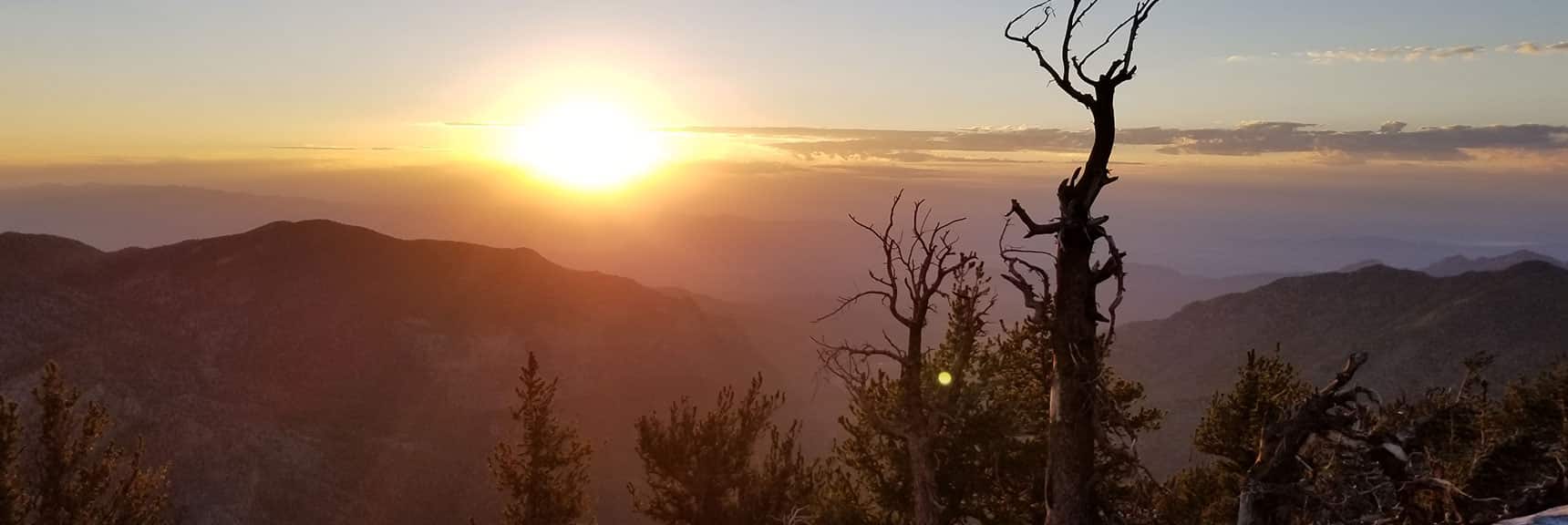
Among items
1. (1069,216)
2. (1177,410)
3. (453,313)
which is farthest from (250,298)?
(1177,410)

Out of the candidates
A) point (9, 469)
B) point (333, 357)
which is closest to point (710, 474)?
point (9, 469)

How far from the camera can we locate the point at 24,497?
75.0ft

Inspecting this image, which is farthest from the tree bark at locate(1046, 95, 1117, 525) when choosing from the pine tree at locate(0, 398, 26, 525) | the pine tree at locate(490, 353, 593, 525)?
the pine tree at locate(0, 398, 26, 525)

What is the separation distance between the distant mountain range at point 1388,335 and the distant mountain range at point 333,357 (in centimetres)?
8433

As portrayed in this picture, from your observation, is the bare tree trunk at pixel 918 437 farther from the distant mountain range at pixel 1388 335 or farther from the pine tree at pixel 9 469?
the distant mountain range at pixel 1388 335

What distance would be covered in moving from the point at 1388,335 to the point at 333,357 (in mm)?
176976

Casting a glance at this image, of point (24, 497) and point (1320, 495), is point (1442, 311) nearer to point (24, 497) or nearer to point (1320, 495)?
point (1320, 495)

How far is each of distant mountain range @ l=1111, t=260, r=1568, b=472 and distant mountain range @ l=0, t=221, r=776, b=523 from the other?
84325 millimetres

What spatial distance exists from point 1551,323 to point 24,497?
188m

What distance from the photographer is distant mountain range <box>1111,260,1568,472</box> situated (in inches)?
4998

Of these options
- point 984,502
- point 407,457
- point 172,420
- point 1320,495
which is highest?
point 1320,495

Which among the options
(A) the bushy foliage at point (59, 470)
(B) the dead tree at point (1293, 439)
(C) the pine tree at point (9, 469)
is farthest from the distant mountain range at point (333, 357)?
(B) the dead tree at point (1293, 439)

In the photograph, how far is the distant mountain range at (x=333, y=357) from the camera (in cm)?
7394

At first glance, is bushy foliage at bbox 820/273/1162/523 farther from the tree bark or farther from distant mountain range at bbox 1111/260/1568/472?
distant mountain range at bbox 1111/260/1568/472
